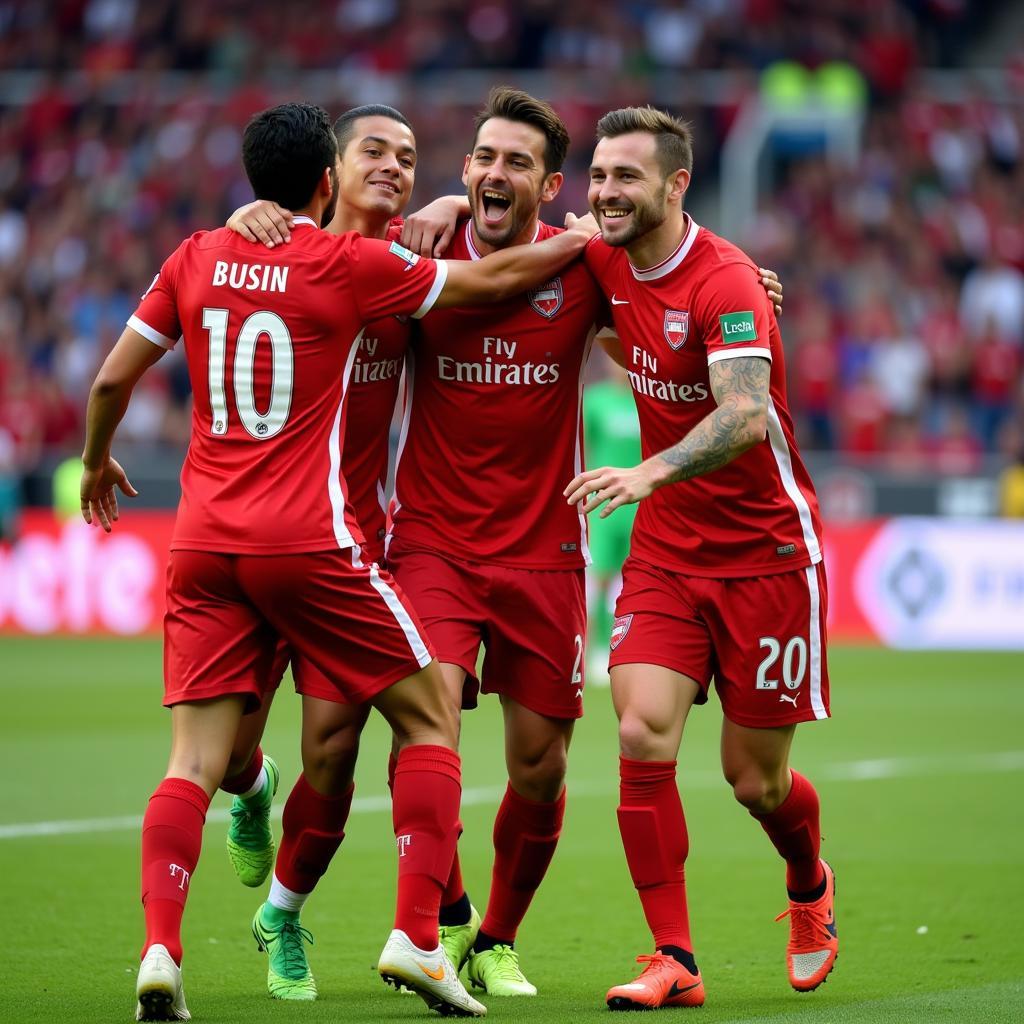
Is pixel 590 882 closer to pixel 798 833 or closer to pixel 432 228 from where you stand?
pixel 798 833

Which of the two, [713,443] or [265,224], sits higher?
[265,224]

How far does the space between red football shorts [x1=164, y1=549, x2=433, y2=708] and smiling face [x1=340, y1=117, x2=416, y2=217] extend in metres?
1.32

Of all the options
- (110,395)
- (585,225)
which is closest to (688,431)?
(585,225)

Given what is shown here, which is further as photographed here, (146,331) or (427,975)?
(146,331)

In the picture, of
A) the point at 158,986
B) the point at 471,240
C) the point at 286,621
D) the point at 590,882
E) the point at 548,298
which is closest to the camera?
the point at 158,986

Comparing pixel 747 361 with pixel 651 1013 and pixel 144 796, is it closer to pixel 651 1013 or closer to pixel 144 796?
pixel 651 1013

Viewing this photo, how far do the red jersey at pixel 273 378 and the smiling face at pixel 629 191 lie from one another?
0.76m

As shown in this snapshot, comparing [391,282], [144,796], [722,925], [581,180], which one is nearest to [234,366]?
[391,282]

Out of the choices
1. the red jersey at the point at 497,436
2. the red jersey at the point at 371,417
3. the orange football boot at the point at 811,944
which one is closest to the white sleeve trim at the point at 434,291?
the red jersey at the point at 371,417

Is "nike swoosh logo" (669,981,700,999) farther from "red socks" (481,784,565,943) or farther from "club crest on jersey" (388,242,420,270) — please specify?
"club crest on jersey" (388,242,420,270)

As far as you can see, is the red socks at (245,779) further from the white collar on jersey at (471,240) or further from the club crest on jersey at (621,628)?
the white collar on jersey at (471,240)

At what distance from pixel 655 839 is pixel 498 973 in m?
0.66

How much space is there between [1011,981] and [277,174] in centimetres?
317

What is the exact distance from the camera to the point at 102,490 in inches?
228
